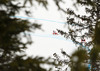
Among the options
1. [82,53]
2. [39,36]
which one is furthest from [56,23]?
[82,53]

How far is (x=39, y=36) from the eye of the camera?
11.7 m

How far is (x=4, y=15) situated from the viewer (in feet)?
5.10

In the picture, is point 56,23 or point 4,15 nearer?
point 4,15

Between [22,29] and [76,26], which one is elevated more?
[22,29]

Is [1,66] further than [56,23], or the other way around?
[56,23]

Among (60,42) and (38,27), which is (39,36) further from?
(38,27)

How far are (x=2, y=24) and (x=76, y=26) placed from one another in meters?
3.88

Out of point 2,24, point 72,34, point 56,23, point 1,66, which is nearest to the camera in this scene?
point 2,24

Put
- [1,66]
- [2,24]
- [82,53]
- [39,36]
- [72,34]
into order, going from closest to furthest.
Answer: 1. [82,53]
2. [2,24]
3. [1,66]
4. [72,34]
5. [39,36]

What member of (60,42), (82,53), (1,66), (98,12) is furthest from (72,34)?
(60,42)

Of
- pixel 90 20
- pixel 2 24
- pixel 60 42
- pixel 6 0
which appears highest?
pixel 6 0

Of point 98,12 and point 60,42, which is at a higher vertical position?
point 98,12

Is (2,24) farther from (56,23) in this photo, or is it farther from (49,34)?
(56,23)

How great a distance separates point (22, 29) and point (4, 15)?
0.26 meters
